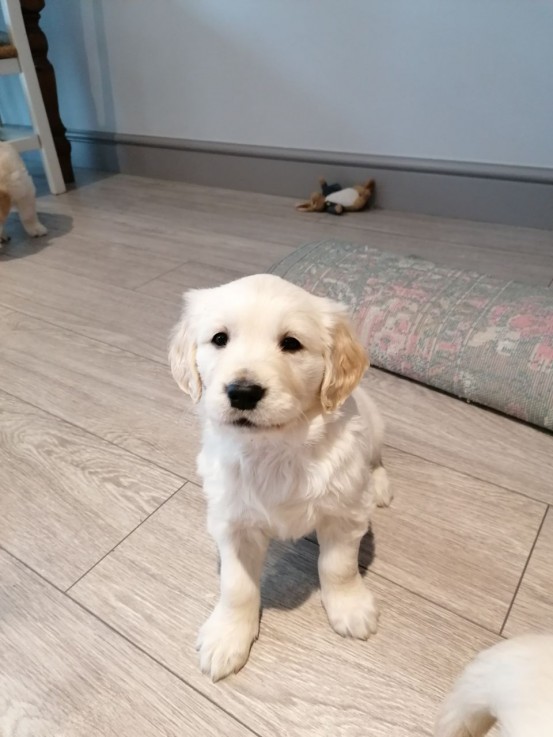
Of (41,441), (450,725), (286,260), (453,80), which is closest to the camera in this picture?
(450,725)

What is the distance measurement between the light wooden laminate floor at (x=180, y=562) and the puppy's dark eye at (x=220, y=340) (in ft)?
1.39

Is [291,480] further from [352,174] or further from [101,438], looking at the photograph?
[352,174]

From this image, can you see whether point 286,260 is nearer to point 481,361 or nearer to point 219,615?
point 481,361

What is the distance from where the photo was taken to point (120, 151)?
10.6 ft

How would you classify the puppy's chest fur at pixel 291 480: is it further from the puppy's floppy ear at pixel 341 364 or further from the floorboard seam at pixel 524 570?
the floorboard seam at pixel 524 570

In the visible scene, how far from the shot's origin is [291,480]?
763 mm

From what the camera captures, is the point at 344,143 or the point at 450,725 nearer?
the point at 450,725

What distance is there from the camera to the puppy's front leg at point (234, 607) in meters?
0.80

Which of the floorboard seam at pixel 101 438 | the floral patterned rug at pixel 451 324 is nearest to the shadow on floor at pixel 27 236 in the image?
the floorboard seam at pixel 101 438

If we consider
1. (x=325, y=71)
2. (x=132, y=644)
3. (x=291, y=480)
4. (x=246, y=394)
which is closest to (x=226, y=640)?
(x=132, y=644)

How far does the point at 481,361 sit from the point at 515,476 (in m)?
0.29

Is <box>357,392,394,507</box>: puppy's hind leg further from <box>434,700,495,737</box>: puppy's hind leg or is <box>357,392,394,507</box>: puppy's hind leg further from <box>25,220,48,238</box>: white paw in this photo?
<box>25,220,48,238</box>: white paw

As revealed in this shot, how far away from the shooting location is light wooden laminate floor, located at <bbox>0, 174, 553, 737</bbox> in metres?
0.78

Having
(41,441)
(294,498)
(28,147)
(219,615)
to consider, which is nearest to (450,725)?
(294,498)
